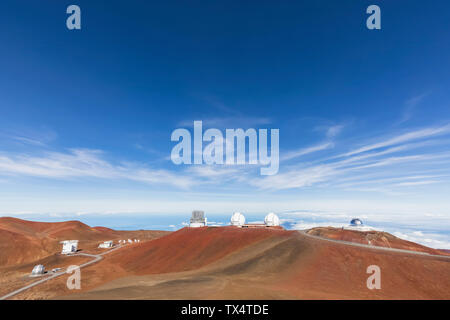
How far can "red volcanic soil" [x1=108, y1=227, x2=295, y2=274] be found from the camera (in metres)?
46.8

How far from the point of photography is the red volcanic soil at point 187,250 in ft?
154

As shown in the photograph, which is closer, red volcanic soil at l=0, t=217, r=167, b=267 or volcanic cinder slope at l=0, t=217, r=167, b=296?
volcanic cinder slope at l=0, t=217, r=167, b=296

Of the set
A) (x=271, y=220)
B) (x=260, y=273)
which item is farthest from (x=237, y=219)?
(x=260, y=273)

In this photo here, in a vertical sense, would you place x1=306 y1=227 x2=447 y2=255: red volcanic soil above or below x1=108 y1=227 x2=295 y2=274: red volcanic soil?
above

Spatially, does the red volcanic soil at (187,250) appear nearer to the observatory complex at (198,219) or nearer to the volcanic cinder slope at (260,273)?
the volcanic cinder slope at (260,273)

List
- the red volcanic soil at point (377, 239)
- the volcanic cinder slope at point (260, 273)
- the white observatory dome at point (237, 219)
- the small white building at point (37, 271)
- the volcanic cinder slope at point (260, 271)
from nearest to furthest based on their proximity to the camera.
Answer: the volcanic cinder slope at point (260, 273) → the volcanic cinder slope at point (260, 271) → the small white building at point (37, 271) → the red volcanic soil at point (377, 239) → the white observatory dome at point (237, 219)

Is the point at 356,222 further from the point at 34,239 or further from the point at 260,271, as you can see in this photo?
the point at 34,239

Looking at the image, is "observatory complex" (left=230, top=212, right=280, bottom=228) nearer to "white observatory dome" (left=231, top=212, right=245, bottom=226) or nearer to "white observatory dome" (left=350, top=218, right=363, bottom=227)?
"white observatory dome" (left=231, top=212, right=245, bottom=226)

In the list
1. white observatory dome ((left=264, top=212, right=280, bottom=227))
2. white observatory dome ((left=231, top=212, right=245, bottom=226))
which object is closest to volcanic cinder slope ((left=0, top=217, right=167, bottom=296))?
white observatory dome ((left=231, top=212, right=245, bottom=226))

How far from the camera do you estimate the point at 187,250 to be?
54312 millimetres

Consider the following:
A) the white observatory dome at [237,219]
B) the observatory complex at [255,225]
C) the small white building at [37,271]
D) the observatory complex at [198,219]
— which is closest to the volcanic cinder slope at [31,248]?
the small white building at [37,271]

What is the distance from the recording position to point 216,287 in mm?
22781

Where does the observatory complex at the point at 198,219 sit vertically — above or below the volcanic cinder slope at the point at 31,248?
above
